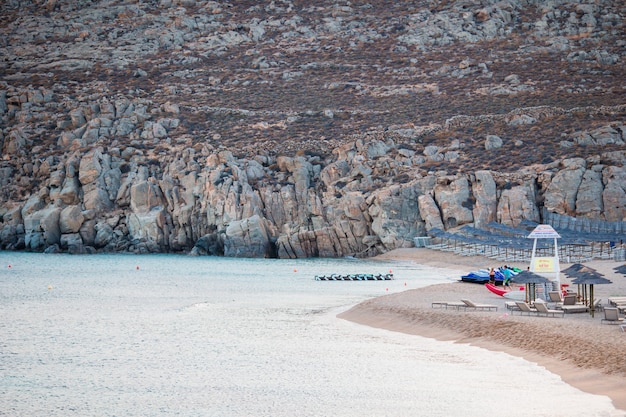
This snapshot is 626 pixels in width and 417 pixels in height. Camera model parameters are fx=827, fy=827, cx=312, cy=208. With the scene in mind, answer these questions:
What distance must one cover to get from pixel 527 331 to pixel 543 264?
1003 centimetres

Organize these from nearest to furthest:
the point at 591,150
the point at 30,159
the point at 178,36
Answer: the point at 591,150 < the point at 30,159 < the point at 178,36

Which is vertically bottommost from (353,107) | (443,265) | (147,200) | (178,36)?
(443,265)

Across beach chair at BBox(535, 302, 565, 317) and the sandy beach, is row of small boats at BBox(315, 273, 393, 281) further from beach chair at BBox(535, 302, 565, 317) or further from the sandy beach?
beach chair at BBox(535, 302, 565, 317)

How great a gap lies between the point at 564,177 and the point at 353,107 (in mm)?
33577

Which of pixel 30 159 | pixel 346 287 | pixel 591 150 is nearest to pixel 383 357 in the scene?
pixel 346 287

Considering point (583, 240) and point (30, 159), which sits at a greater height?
point (30, 159)

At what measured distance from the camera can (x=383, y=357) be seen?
22.0 m

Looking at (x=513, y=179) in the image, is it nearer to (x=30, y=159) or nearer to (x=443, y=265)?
(x=443, y=265)

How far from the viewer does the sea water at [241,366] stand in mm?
16578

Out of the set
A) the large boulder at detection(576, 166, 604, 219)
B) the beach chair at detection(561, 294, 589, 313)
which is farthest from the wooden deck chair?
the large boulder at detection(576, 166, 604, 219)

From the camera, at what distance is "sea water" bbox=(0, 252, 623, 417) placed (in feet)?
54.4

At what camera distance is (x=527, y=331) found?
23.7 metres

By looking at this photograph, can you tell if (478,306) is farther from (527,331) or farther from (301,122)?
(301,122)

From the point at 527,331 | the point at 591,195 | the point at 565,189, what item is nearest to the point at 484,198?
the point at 565,189
